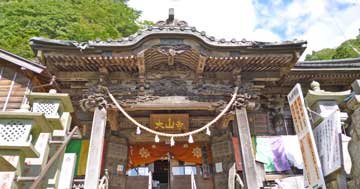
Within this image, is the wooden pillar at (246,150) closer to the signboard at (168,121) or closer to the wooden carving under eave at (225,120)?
the wooden carving under eave at (225,120)

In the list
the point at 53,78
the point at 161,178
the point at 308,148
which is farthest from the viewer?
the point at 161,178

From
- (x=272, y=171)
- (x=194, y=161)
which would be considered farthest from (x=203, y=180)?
(x=272, y=171)

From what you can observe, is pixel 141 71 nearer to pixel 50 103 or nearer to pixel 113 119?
pixel 113 119

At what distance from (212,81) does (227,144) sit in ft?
9.73

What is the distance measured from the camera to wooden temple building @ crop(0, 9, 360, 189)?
335 inches

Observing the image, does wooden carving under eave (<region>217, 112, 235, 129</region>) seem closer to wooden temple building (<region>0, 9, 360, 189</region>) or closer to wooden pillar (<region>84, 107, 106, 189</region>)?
wooden temple building (<region>0, 9, 360, 189</region>)

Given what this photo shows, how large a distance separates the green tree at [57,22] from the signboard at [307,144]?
2037 cm

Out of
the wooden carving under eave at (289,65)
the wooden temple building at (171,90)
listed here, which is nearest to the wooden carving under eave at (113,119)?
the wooden temple building at (171,90)

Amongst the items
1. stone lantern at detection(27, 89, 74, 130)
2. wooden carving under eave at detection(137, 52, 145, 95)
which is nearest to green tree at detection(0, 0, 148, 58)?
wooden carving under eave at detection(137, 52, 145, 95)

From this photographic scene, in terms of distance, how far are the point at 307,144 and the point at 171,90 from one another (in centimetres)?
476

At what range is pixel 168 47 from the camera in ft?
28.2

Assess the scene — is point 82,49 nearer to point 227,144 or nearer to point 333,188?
point 227,144

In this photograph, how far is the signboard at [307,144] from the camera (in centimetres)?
515

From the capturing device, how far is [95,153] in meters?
7.85
